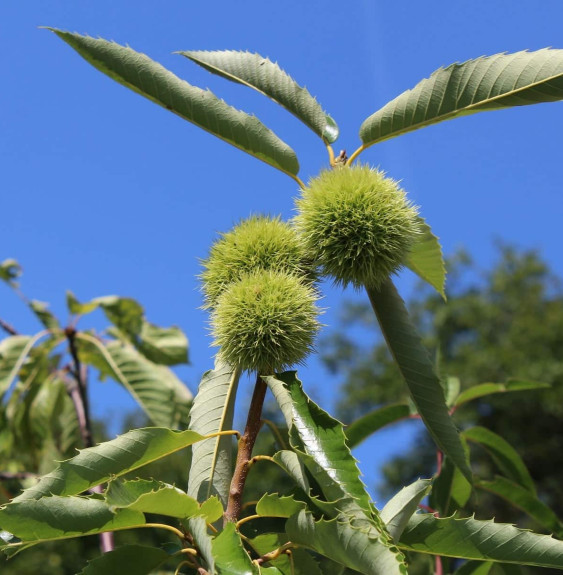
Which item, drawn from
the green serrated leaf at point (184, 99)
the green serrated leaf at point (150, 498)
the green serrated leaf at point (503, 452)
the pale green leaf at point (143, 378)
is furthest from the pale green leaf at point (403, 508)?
the pale green leaf at point (143, 378)

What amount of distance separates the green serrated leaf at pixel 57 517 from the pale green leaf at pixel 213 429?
30cm

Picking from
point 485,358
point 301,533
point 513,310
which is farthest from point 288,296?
point 513,310

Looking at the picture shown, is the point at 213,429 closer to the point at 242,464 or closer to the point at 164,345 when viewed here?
the point at 242,464

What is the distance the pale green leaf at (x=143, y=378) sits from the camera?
117 inches

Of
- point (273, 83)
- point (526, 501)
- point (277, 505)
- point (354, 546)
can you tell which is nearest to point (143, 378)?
point (526, 501)

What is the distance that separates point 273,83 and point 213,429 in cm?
84

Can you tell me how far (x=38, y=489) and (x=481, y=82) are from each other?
1231 millimetres

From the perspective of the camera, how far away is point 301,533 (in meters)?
1.21

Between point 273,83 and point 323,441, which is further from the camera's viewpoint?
point 273,83

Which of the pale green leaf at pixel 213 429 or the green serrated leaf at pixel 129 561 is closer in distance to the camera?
the green serrated leaf at pixel 129 561

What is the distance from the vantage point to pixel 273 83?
1722 mm

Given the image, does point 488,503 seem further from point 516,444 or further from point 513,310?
point 513,310

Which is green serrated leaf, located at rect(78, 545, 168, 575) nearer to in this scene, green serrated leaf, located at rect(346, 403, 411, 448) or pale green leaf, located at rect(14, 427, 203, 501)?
pale green leaf, located at rect(14, 427, 203, 501)

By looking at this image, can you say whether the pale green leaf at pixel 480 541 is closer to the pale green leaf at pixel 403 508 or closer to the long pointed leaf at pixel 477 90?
the pale green leaf at pixel 403 508
